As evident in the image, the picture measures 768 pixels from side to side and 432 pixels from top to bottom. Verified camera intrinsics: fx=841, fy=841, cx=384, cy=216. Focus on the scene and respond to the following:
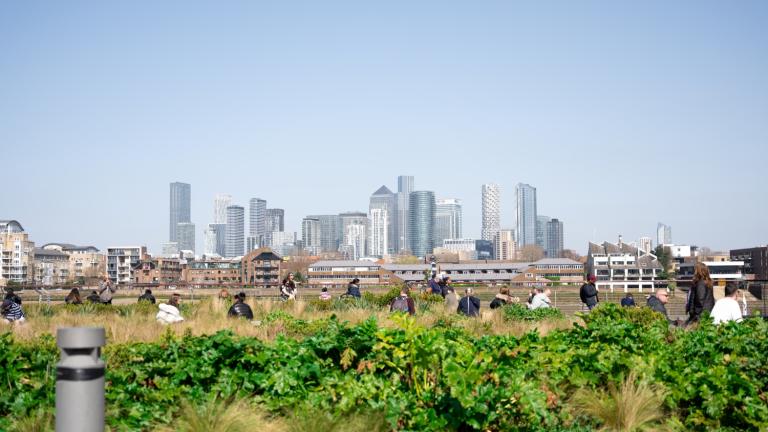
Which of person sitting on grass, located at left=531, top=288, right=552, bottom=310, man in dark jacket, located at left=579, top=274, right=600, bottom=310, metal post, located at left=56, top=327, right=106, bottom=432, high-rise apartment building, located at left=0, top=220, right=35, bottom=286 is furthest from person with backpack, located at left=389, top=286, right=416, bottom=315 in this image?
high-rise apartment building, located at left=0, top=220, right=35, bottom=286

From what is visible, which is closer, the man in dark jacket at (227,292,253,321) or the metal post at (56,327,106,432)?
the metal post at (56,327,106,432)

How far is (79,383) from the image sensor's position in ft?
12.3

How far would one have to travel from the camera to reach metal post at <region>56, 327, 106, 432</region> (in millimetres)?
3736

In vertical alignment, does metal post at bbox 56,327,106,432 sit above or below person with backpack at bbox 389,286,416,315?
above

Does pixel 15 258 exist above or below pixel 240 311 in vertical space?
below

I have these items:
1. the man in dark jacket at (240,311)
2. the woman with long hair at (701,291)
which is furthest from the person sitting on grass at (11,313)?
the woman with long hair at (701,291)

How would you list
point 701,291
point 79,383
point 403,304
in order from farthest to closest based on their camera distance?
point 403,304, point 701,291, point 79,383

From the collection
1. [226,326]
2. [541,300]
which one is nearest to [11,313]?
[226,326]

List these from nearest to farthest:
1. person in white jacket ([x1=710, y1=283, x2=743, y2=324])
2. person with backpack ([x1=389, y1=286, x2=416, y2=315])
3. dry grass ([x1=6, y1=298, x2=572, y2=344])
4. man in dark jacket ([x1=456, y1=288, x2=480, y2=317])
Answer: person in white jacket ([x1=710, y1=283, x2=743, y2=324])
dry grass ([x1=6, y1=298, x2=572, y2=344])
person with backpack ([x1=389, y1=286, x2=416, y2=315])
man in dark jacket ([x1=456, y1=288, x2=480, y2=317])

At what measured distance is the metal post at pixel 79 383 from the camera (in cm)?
374

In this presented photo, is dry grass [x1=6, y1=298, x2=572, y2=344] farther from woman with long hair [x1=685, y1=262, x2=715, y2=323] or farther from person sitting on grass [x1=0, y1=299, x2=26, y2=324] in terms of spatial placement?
woman with long hair [x1=685, y1=262, x2=715, y2=323]

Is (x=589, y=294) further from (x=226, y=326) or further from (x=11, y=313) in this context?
(x=11, y=313)

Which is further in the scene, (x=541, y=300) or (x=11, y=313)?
(x=541, y=300)

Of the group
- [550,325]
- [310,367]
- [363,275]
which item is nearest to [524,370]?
[310,367]
